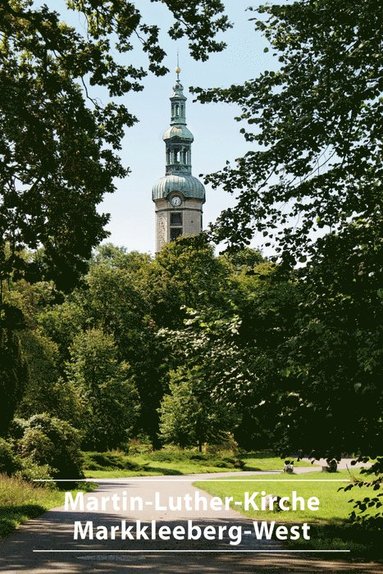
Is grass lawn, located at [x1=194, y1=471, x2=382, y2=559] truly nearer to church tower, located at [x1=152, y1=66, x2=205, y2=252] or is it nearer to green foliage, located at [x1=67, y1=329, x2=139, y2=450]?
green foliage, located at [x1=67, y1=329, x2=139, y2=450]

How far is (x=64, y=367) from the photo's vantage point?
57938mm

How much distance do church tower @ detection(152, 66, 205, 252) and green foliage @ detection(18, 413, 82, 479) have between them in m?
76.8

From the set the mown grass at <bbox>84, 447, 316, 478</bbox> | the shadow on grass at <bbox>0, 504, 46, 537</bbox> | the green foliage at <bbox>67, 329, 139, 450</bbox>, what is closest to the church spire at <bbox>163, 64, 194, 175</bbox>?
the green foliage at <bbox>67, 329, 139, 450</bbox>

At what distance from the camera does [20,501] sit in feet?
61.9

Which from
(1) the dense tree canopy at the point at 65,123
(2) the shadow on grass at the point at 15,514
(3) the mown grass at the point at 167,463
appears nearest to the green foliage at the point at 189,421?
(3) the mown grass at the point at 167,463

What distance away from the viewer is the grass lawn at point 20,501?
15164 mm

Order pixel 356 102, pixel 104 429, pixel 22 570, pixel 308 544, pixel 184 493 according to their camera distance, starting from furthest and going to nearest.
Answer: pixel 104 429, pixel 184 493, pixel 308 544, pixel 356 102, pixel 22 570

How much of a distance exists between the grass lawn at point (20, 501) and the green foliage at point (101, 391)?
26323 mm

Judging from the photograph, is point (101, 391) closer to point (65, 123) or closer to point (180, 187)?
point (65, 123)

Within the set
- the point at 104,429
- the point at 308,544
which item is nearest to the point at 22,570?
the point at 308,544

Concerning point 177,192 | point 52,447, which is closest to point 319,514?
point 52,447

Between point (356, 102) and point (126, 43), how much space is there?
4609 millimetres

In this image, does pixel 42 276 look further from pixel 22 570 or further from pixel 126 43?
pixel 22 570

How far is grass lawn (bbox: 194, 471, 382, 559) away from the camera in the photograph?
1236cm
